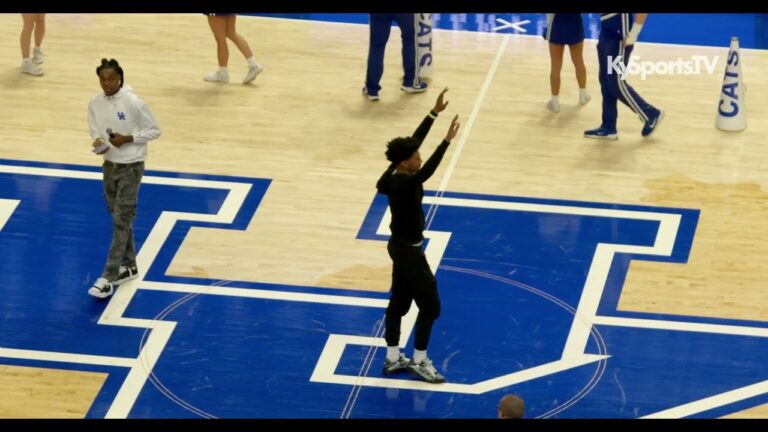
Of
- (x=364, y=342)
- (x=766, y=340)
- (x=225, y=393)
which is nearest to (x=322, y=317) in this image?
(x=364, y=342)

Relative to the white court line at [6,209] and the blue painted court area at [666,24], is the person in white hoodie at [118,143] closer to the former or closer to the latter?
the white court line at [6,209]

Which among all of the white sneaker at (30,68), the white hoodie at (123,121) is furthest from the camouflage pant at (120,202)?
the white sneaker at (30,68)

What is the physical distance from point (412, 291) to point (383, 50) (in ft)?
21.4

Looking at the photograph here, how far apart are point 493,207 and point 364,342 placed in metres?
3.05

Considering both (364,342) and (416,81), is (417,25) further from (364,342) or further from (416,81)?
(364,342)

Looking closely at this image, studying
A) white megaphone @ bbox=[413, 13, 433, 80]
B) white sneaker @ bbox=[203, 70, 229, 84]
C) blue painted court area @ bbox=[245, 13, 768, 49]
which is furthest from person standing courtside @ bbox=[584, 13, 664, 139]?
white sneaker @ bbox=[203, 70, 229, 84]

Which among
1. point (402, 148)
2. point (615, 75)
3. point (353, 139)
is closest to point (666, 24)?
point (615, 75)

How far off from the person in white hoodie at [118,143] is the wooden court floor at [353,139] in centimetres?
82

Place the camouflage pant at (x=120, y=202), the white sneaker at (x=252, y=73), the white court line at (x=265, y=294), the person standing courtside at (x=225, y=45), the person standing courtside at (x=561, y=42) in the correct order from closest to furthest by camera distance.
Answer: the camouflage pant at (x=120, y=202) → the white court line at (x=265, y=294) → the person standing courtside at (x=561, y=42) → the person standing courtside at (x=225, y=45) → the white sneaker at (x=252, y=73)

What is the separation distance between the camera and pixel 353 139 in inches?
737

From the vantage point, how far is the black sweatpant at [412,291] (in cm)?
1355

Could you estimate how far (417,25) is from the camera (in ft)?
66.0

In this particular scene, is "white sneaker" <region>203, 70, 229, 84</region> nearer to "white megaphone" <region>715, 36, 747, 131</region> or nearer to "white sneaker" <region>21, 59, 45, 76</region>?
"white sneaker" <region>21, 59, 45, 76</region>

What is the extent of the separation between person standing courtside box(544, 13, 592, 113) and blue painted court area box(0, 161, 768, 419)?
2.49 metres
